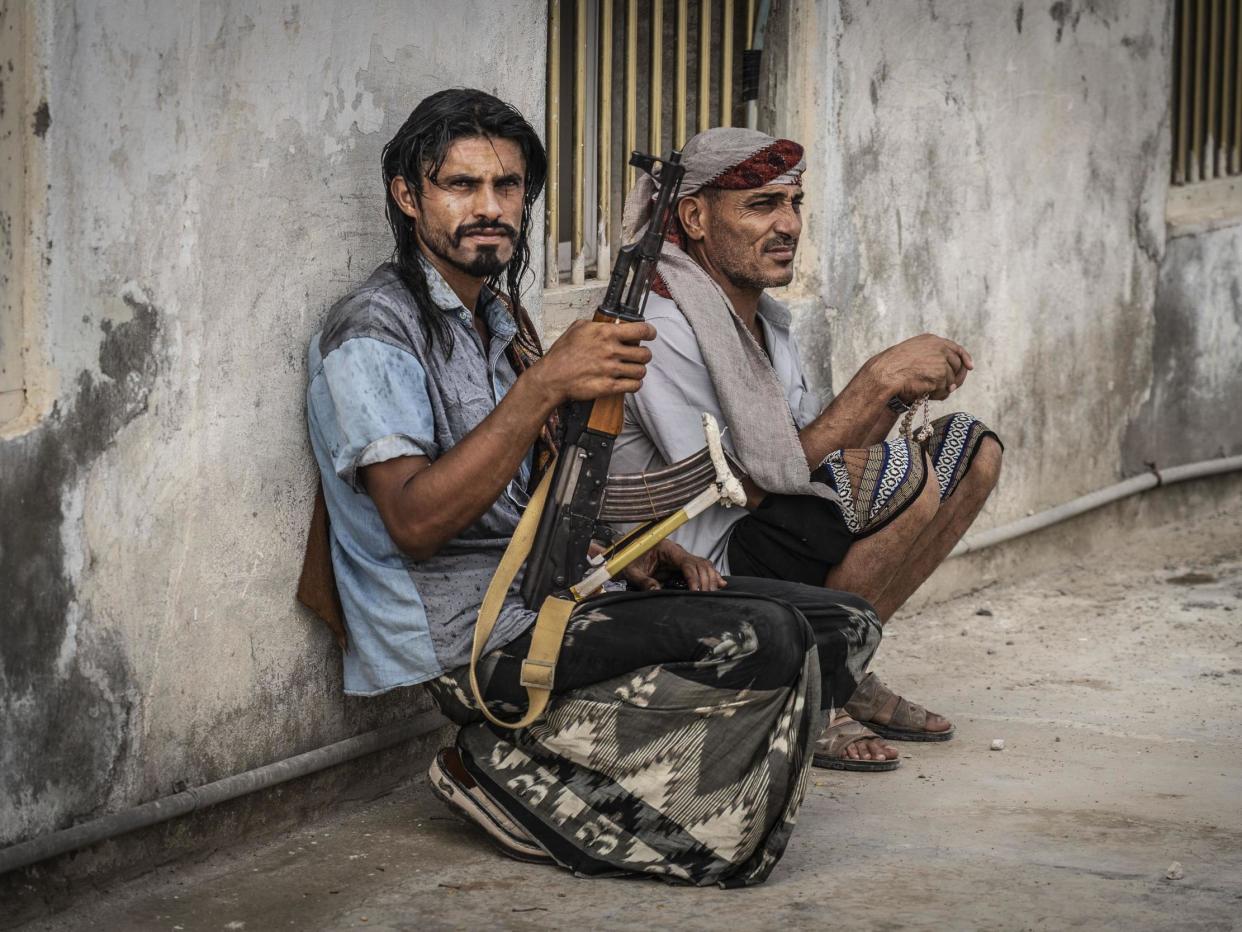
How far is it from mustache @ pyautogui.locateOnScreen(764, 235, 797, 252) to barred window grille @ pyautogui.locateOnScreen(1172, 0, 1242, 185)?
4191 millimetres

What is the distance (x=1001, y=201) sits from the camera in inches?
246

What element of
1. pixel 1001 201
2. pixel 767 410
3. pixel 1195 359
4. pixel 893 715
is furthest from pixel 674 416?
pixel 1195 359

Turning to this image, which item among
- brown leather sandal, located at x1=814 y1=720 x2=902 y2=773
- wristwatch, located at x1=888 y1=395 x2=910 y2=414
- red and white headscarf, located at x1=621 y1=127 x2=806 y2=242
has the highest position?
red and white headscarf, located at x1=621 y1=127 x2=806 y2=242

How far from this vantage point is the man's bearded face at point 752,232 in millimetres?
4168

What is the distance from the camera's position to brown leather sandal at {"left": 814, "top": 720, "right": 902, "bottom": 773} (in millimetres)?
4164

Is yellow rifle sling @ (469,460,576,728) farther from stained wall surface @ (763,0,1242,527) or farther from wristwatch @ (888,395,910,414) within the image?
stained wall surface @ (763,0,1242,527)

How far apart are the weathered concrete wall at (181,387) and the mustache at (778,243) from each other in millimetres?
944

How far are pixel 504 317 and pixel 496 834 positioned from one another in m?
1.09

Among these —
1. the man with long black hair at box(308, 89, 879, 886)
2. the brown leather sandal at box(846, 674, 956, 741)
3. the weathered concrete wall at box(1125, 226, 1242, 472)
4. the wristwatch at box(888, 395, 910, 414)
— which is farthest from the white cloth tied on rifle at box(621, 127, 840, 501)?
the weathered concrete wall at box(1125, 226, 1242, 472)

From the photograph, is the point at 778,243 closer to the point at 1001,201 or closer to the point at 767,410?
the point at 767,410

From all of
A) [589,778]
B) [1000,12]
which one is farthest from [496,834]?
[1000,12]

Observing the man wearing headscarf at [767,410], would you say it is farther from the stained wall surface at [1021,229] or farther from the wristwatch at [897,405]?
the stained wall surface at [1021,229]

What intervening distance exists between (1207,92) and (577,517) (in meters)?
5.72

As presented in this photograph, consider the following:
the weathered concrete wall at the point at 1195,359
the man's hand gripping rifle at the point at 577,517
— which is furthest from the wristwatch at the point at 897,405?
the weathered concrete wall at the point at 1195,359
